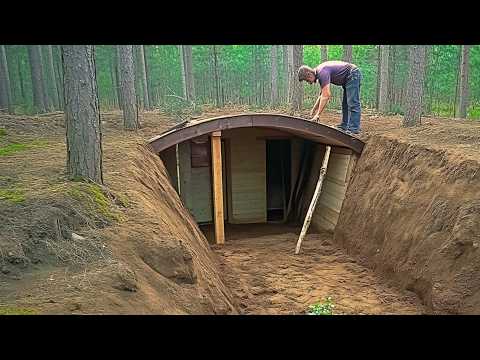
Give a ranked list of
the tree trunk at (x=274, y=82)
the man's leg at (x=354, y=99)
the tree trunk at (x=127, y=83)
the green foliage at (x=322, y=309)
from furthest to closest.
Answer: the tree trunk at (x=274, y=82) → the tree trunk at (x=127, y=83) → the man's leg at (x=354, y=99) → the green foliage at (x=322, y=309)

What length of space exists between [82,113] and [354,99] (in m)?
6.57

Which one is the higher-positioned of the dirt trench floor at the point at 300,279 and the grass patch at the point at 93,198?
the grass patch at the point at 93,198

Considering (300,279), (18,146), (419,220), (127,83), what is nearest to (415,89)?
(419,220)

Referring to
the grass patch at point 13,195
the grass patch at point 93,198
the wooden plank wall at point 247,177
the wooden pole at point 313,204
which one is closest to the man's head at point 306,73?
the wooden pole at point 313,204

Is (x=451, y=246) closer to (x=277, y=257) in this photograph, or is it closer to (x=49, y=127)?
(x=277, y=257)

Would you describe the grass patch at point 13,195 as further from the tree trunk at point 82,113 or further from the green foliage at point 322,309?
the green foliage at point 322,309

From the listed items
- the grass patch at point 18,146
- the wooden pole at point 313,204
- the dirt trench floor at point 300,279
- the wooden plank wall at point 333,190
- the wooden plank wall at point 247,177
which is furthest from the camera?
the wooden plank wall at point 247,177

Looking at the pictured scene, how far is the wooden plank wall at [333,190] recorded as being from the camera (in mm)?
10289

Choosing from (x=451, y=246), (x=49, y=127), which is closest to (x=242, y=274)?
(x=451, y=246)

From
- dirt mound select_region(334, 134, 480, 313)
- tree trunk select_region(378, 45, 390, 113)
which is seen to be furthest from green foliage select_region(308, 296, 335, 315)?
tree trunk select_region(378, 45, 390, 113)

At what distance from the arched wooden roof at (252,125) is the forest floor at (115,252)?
59 cm

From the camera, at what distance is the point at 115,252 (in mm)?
4188

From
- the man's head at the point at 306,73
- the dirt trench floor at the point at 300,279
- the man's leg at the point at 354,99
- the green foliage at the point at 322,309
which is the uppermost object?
A: the man's head at the point at 306,73
